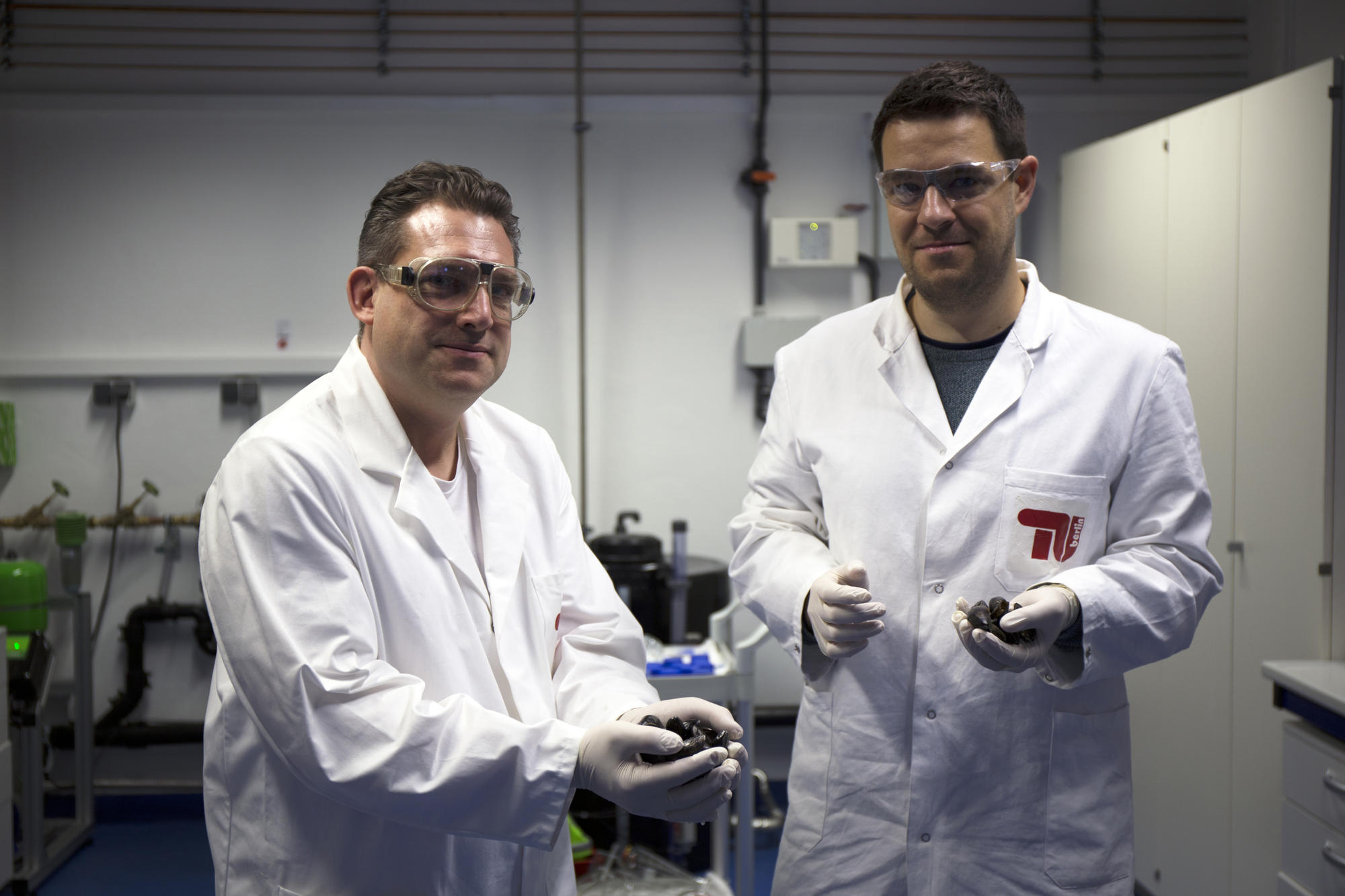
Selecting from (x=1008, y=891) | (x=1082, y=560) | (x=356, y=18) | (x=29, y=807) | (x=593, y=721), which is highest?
(x=356, y=18)

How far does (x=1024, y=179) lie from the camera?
54.1 inches

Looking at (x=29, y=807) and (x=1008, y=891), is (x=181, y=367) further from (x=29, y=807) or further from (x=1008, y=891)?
(x=1008, y=891)

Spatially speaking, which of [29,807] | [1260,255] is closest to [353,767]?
[1260,255]

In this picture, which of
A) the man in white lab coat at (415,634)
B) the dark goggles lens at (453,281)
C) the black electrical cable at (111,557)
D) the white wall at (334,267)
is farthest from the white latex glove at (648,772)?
the black electrical cable at (111,557)

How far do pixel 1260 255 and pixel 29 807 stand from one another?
11.4ft

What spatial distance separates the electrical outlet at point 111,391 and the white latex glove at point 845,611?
278 cm

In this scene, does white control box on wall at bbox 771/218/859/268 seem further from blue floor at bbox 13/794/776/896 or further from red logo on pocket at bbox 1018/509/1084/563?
red logo on pocket at bbox 1018/509/1084/563

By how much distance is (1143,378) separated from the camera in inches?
52.4

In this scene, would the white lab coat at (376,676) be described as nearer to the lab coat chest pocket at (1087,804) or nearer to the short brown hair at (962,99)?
the lab coat chest pocket at (1087,804)

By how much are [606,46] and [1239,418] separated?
7.34ft

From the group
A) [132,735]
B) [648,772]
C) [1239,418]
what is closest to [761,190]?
[1239,418]

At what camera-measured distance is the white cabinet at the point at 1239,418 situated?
2.03 meters

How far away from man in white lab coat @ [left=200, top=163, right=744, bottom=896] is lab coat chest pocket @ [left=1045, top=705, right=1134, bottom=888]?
1.71 feet

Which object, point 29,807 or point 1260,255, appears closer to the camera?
point 1260,255
